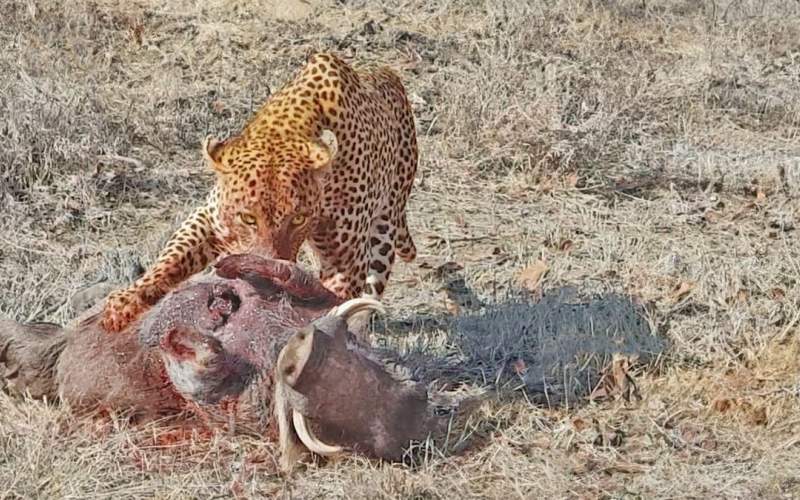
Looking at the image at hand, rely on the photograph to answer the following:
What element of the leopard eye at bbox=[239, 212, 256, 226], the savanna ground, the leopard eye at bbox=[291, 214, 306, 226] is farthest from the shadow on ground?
the leopard eye at bbox=[239, 212, 256, 226]

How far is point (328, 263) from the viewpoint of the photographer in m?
5.73

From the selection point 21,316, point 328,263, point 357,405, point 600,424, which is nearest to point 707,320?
point 600,424

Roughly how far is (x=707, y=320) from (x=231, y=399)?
8.40 ft

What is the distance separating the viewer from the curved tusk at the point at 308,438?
4.20 meters

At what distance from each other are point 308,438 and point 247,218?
1215mm

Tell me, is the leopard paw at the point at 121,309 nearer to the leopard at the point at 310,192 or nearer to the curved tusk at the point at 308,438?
the leopard at the point at 310,192

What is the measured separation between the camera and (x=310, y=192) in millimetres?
5355

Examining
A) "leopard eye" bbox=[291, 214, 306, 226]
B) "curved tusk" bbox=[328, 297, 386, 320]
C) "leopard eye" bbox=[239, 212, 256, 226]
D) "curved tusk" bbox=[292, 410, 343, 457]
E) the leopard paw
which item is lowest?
"curved tusk" bbox=[292, 410, 343, 457]

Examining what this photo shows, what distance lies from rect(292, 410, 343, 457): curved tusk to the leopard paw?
80cm

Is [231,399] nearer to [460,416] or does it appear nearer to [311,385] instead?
[311,385]

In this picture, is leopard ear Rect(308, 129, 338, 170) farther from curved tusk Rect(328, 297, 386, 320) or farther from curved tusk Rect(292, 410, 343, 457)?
curved tusk Rect(292, 410, 343, 457)

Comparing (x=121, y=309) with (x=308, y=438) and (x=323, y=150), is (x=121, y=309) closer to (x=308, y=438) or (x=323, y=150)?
(x=308, y=438)

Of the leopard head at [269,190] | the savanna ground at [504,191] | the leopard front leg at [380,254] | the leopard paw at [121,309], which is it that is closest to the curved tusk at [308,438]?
the savanna ground at [504,191]

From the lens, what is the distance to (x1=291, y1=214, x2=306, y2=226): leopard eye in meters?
5.25
